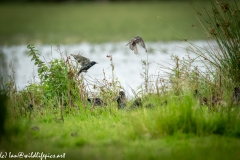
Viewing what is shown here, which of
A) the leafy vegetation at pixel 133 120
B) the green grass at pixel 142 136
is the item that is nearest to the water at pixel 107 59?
the leafy vegetation at pixel 133 120

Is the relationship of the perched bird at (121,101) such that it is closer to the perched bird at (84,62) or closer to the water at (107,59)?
the perched bird at (84,62)

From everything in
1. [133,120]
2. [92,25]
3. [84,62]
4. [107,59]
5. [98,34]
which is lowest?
[133,120]

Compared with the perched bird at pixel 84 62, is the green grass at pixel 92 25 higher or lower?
higher

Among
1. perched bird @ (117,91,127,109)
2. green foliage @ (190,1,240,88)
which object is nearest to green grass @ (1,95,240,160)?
perched bird @ (117,91,127,109)

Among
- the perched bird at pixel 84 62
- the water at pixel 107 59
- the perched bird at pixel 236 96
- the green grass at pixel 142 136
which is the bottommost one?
the green grass at pixel 142 136

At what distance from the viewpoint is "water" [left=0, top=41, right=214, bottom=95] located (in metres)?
13.5

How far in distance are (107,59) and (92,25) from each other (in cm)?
1335

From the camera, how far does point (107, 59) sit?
60.7ft

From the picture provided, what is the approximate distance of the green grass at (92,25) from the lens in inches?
992

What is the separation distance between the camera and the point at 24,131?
20.4 feet

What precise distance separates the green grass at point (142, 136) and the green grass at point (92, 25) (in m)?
13.9

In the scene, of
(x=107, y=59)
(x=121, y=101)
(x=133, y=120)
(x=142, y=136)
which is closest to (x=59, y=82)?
(x=121, y=101)

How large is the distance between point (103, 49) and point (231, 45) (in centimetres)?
1446

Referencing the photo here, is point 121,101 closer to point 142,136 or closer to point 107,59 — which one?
point 142,136
